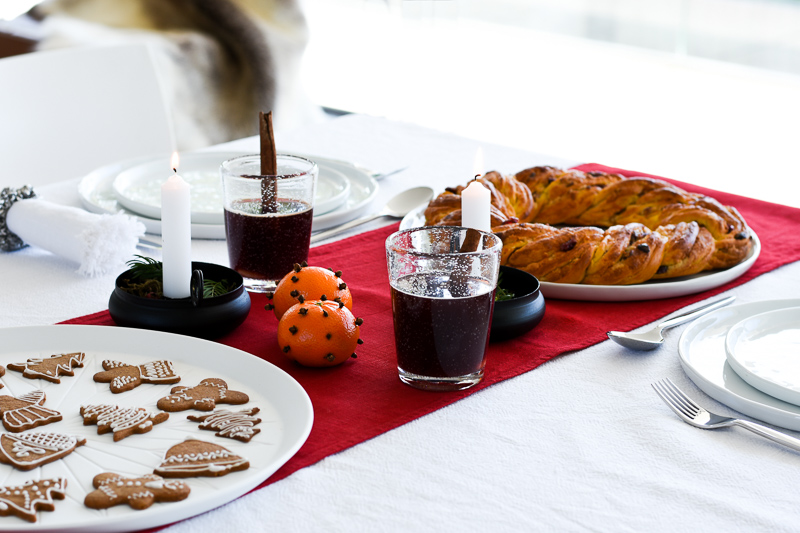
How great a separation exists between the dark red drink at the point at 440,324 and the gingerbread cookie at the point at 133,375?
0.83 ft

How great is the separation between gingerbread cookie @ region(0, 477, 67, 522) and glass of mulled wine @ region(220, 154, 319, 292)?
1.72 ft

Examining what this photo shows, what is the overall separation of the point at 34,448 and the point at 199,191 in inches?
33.8

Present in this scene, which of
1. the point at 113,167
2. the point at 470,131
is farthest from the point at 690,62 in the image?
the point at 113,167

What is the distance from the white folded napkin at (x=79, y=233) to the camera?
1.19m

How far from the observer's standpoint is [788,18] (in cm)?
769

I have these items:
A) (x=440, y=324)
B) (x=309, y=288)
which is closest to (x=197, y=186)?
(x=309, y=288)

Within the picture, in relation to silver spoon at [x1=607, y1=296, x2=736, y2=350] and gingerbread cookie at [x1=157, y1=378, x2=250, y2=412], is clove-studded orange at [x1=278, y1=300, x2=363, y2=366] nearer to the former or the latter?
gingerbread cookie at [x1=157, y1=378, x2=250, y2=412]

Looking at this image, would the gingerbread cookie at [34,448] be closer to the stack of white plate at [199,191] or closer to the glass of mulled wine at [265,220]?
the glass of mulled wine at [265,220]

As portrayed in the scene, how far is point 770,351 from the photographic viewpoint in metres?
0.94

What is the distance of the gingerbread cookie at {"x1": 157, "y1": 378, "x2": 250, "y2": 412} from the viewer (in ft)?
2.62

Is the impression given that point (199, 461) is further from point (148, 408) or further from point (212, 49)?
point (212, 49)

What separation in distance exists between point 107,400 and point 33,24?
12.4 feet

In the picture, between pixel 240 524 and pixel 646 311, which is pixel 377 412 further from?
pixel 646 311

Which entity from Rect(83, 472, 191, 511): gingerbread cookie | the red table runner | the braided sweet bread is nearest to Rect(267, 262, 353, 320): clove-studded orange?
A: the red table runner
